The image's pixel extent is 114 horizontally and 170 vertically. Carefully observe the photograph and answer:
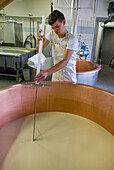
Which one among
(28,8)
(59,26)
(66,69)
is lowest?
(66,69)

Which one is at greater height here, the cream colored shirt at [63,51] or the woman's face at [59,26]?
the woman's face at [59,26]

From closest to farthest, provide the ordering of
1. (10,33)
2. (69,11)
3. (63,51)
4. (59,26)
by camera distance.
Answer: (59,26), (63,51), (69,11), (10,33)

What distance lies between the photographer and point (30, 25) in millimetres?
4852

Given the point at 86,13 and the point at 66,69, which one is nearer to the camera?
the point at 66,69

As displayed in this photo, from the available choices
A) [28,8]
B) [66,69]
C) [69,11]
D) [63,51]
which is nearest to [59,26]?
[63,51]

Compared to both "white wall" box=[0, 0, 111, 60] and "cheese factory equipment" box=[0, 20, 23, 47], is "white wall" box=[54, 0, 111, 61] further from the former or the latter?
"cheese factory equipment" box=[0, 20, 23, 47]

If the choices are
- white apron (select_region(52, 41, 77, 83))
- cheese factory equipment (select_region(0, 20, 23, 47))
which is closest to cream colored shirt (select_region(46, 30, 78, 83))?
white apron (select_region(52, 41, 77, 83))

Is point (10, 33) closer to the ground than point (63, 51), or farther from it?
farther from it

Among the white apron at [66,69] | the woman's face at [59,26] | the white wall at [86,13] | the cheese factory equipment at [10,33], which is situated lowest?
the white apron at [66,69]

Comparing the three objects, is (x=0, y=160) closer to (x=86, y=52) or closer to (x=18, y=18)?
(x=86, y=52)

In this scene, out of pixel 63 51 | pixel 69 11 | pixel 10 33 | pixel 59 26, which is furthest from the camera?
pixel 10 33

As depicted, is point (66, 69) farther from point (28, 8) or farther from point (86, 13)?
point (28, 8)

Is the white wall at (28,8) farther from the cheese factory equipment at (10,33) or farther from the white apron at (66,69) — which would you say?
the white apron at (66,69)

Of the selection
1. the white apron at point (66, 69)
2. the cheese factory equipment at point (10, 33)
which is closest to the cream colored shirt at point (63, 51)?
the white apron at point (66, 69)
